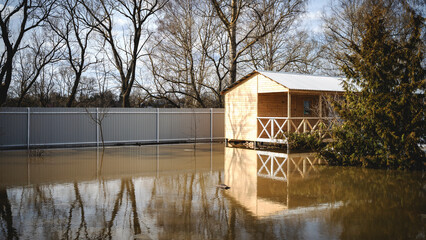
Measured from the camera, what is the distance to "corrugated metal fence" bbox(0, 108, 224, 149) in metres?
16.4

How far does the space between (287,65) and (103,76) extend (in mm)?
14647

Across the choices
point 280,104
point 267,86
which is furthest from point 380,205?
point 280,104

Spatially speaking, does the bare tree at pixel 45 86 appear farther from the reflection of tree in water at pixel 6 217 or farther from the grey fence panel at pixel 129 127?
the reflection of tree in water at pixel 6 217

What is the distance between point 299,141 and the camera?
15.4 metres

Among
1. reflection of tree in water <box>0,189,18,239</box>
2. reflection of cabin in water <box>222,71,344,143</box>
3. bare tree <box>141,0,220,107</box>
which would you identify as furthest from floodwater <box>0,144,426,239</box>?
bare tree <box>141,0,220,107</box>

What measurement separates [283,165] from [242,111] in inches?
261

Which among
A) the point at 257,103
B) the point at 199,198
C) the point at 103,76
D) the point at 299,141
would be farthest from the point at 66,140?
the point at 103,76

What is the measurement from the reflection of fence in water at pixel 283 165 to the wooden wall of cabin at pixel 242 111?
263 cm

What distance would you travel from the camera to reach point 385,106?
11.3 metres

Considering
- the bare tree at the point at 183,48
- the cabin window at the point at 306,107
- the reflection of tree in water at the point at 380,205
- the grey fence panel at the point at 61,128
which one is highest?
the bare tree at the point at 183,48

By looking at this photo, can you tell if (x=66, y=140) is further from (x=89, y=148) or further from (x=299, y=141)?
(x=299, y=141)

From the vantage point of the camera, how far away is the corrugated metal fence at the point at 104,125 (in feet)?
53.8

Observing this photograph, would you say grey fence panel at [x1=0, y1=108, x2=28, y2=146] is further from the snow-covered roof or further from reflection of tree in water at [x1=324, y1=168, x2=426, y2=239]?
reflection of tree in water at [x1=324, y1=168, x2=426, y2=239]

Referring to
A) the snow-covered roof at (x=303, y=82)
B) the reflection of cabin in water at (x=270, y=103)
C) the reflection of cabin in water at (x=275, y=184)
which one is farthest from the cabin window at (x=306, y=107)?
the reflection of cabin in water at (x=275, y=184)
